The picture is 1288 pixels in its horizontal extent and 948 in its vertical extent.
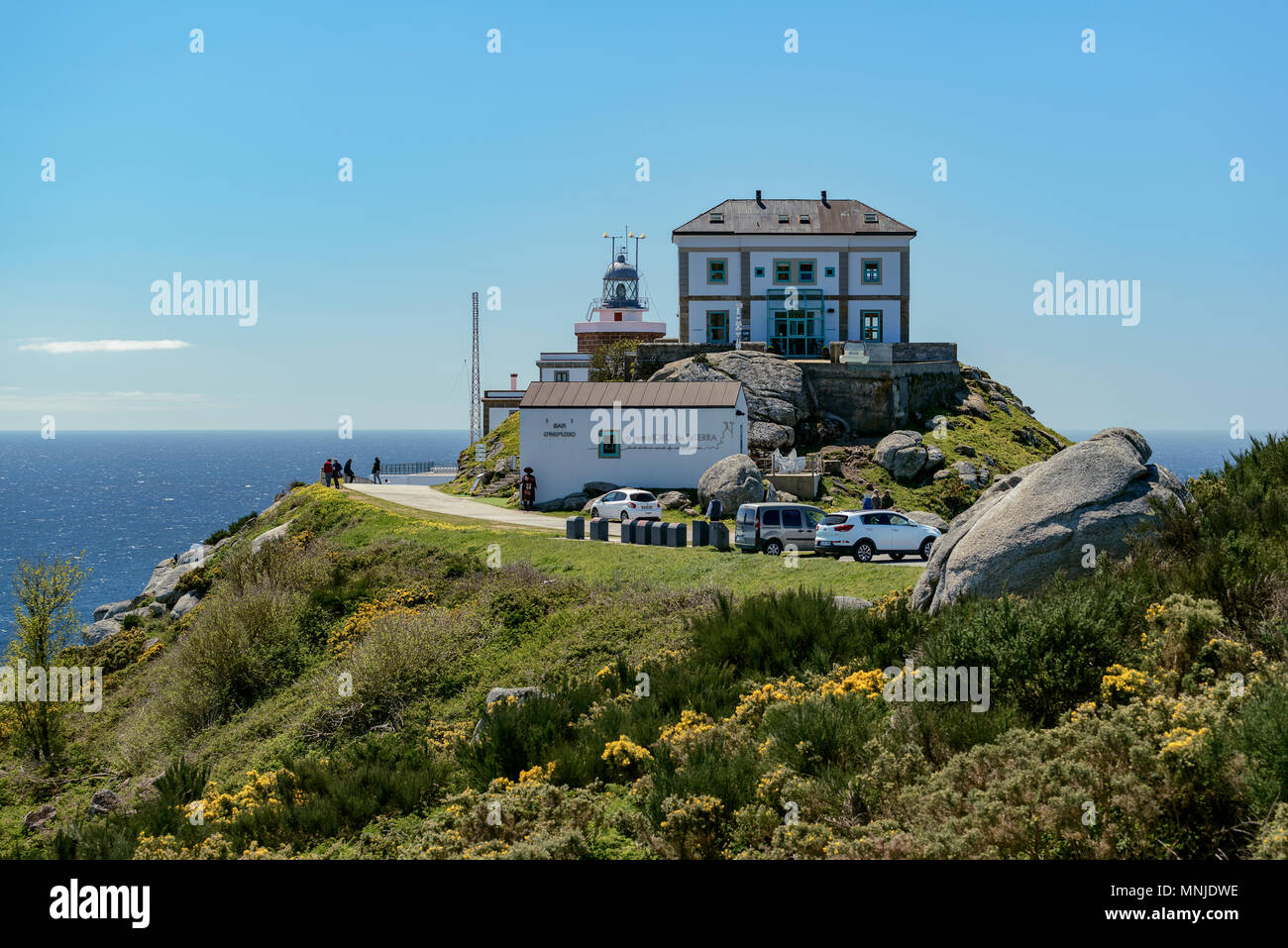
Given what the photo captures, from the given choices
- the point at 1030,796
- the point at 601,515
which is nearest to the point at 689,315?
the point at 601,515

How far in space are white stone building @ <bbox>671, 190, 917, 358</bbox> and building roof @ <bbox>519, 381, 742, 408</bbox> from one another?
47.0 ft

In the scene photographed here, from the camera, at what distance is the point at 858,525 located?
27.7 meters

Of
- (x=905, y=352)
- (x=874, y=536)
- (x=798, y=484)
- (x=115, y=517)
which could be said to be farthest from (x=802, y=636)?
(x=115, y=517)

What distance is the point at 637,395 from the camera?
42.8 meters

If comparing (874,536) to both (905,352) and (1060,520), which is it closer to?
(1060,520)

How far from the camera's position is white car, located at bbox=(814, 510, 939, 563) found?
27.4 meters

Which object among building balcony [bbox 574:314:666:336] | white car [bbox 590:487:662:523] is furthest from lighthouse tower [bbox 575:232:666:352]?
white car [bbox 590:487:662:523]

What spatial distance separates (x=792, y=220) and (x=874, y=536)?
3513 cm

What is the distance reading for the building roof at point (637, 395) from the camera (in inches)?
1642

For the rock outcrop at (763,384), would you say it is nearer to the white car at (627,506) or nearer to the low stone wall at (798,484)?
the low stone wall at (798,484)

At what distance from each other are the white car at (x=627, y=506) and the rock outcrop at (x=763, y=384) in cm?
1147

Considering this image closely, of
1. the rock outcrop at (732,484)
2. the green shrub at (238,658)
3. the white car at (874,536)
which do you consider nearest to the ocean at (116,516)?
the white car at (874,536)
